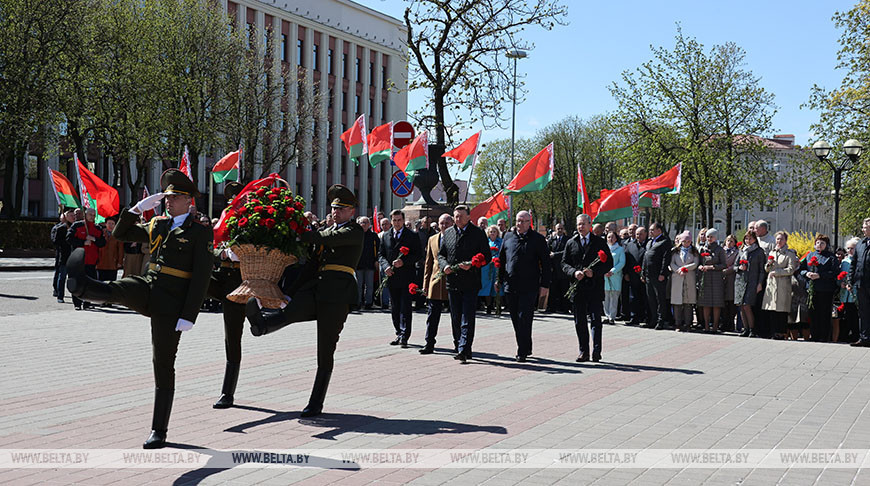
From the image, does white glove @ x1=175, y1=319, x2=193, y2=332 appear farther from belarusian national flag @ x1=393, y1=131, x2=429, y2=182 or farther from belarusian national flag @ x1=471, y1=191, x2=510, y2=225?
belarusian national flag @ x1=471, y1=191, x2=510, y2=225

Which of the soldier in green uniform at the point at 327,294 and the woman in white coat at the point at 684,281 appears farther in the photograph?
the woman in white coat at the point at 684,281

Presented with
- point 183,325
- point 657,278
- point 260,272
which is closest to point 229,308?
point 260,272

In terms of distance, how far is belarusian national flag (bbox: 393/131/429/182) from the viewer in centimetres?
2045

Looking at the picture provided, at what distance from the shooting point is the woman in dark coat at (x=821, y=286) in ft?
50.7

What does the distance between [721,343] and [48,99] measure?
33445mm

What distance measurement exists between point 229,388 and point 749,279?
36.3 ft

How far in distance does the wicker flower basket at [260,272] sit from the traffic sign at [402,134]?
13.8m

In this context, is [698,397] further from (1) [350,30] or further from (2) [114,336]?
(1) [350,30]

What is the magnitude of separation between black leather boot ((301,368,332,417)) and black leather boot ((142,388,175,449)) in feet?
4.55

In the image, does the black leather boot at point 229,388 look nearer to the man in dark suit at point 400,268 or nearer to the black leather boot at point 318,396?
the black leather boot at point 318,396

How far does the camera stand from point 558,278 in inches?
793

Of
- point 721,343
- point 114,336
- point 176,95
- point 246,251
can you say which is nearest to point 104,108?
point 176,95

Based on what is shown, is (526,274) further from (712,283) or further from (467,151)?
(467,151)

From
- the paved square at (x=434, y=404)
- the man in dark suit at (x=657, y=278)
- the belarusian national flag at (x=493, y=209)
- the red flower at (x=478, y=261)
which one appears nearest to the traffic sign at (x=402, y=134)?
the belarusian national flag at (x=493, y=209)
